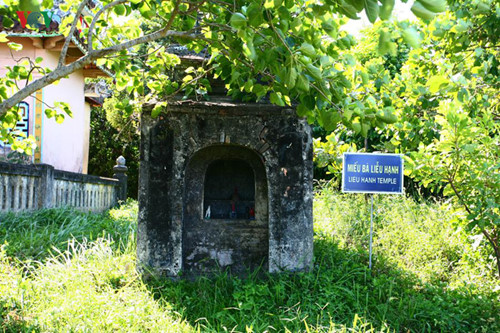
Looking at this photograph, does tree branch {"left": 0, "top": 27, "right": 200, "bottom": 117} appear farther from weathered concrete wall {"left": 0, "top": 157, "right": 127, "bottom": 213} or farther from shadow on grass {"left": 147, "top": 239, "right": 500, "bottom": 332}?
weathered concrete wall {"left": 0, "top": 157, "right": 127, "bottom": 213}

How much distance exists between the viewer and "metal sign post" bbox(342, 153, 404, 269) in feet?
21.0

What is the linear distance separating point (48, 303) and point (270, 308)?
2262 millimetres

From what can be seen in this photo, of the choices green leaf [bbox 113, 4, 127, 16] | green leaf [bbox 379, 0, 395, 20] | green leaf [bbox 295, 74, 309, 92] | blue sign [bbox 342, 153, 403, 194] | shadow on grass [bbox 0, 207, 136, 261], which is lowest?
shadow on grass [bbox 0, 207, 136, 261]

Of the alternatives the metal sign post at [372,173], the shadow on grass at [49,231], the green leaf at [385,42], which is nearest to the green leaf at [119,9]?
the green leaf at [385,42]

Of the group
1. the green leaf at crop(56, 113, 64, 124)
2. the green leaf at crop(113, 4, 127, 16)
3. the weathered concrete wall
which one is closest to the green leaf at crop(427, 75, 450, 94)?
the green leaf at crop(113, 4, 127, 16)

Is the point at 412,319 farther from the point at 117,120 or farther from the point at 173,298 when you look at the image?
the point at 117,120

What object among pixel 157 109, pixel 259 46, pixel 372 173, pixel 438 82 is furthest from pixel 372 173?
pixel 259 46

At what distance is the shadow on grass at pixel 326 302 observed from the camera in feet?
15.5

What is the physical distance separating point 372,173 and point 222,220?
2.17 meters

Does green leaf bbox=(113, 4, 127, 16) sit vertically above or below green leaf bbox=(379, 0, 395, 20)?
above

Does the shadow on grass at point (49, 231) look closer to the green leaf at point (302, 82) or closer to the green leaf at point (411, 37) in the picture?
the green leaf at point (302, 82)

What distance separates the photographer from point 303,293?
526cm

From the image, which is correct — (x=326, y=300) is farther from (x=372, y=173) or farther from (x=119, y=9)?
(x=119, y=9)

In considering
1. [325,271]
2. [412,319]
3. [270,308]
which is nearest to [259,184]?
[325,271]
